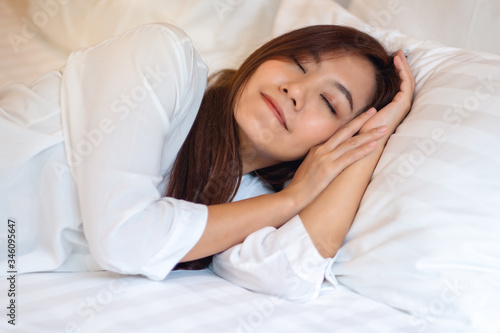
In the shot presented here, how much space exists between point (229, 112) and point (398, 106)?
391 mm

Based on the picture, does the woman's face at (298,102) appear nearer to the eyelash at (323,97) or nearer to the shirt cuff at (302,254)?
the eyelash at (323,97)

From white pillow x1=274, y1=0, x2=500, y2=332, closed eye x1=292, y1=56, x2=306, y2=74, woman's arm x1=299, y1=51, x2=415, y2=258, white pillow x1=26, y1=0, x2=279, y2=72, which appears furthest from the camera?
white pillow x1=26, y1=0, x2=279, y2=72

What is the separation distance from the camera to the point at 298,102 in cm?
118

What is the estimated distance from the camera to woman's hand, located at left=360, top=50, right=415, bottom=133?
125 centimetres

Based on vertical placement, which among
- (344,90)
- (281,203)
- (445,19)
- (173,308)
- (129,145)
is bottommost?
(173,308)

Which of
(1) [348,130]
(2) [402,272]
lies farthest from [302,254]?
(1) [348,130]

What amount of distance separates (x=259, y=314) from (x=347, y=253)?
25 centimetres

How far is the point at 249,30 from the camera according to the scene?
183cm

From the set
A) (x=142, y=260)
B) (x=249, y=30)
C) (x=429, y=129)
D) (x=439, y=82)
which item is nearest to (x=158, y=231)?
(x=142, y=260)

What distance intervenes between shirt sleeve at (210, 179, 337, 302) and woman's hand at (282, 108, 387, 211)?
0.26 feet

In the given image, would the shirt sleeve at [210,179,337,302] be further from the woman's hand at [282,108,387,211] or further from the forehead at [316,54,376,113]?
the forehead at [316,54,376,113]

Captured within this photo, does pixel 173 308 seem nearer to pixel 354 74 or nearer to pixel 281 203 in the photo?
pixel 281 203

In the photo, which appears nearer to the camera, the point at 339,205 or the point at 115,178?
the point at 115,178

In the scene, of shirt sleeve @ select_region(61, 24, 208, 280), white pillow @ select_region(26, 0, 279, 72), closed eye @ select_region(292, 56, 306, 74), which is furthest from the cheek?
white pillow @ select_region(26, 0, 279, 72)
